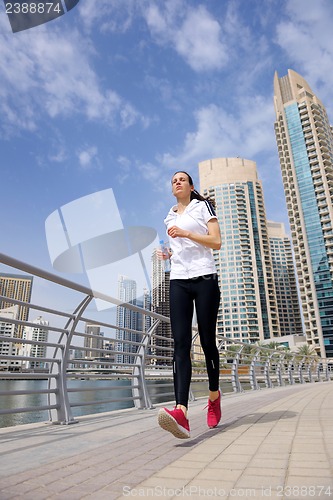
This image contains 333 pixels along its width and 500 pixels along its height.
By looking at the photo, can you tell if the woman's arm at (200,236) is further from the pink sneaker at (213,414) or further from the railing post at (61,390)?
the railing post at (61,390)

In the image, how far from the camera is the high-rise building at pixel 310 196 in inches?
2876

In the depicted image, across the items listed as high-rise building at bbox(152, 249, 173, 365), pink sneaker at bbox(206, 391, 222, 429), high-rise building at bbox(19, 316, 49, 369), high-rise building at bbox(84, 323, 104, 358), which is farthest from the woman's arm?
high-rise building at bbox(84, 323, 104, 358)

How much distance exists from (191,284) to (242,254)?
116 m

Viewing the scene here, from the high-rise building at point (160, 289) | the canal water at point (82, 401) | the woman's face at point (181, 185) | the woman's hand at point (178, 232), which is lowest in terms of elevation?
the canal water at point (82, 401)

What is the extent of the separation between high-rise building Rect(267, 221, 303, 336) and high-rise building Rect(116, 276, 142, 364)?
127m

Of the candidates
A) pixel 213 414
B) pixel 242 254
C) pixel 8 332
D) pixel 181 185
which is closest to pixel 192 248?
pixel 181 185

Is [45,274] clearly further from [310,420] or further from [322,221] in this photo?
[322,221]

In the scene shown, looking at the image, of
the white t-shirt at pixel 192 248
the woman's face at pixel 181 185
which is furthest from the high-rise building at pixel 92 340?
the woman's face at pixel 181 185

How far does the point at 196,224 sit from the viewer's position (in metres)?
2.79

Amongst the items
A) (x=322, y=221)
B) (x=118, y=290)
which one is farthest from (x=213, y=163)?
(x=118, y=290)

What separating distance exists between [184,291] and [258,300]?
110022 millimetres

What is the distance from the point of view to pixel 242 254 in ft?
379

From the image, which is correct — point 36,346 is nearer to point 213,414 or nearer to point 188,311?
point 188,311

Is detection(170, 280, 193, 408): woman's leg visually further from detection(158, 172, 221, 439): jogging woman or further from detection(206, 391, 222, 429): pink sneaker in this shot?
detection(206, 391, 222, 429): pink sneaker
